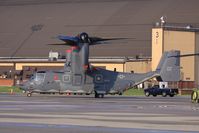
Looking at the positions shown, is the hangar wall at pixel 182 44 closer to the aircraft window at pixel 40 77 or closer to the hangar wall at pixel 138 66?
the hangar wall at pixel 138 66

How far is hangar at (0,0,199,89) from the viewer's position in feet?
437

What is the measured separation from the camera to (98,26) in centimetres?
14562

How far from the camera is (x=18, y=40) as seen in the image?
14975 cm

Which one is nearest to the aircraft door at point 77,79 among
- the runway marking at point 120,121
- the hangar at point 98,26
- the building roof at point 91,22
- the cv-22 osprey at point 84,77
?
the cv-22 osprey at point 84,77

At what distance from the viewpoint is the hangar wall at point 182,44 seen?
118m

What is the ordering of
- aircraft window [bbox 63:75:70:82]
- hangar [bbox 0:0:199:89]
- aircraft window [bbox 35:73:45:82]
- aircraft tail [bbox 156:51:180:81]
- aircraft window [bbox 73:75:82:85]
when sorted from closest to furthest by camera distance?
aircraft window [bbox 73:75:82:85] → aircraft window [bbox 63:75:70:82] → aircraft window [bbox 35:73:45:82] → aircraft tail [bbox 156:51:180:81] → hangar [bbox 0:0:199:89]

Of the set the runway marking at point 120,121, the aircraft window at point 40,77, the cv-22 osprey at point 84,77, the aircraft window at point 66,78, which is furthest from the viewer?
the aircraft window at point 40,77

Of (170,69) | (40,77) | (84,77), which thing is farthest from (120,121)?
(170,69)

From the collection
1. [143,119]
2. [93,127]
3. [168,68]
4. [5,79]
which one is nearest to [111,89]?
[168,68]

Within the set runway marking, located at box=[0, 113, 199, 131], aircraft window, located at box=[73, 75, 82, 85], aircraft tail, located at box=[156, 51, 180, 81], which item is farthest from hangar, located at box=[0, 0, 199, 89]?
runway marking, located at box=[0, 113, 199, 131]

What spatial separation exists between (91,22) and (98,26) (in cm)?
359

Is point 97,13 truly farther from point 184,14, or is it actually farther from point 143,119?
point 143,119

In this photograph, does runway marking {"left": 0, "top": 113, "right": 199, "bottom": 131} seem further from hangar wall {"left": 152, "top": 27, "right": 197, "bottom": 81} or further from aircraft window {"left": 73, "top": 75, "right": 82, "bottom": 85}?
hangar wall {"left": 152, "top": 27, "right": 197, "bottom": 81}

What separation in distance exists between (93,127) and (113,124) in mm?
1907
